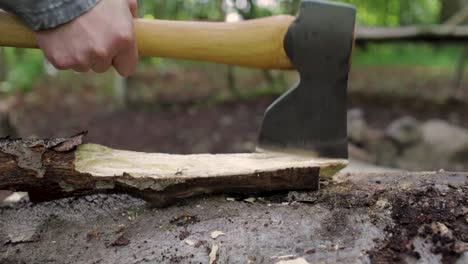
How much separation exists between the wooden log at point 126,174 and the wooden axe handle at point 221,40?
360 millimetres

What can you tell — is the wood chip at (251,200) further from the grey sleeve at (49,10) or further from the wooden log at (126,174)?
the grey sleeve at (49,10)

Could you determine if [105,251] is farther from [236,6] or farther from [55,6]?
[236,6]

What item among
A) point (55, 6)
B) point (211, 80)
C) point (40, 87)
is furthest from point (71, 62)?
point (40, 87)

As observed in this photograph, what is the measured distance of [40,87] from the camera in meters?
6.76

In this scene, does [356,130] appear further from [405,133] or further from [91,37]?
[91,37]

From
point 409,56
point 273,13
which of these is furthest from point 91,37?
point 409,56

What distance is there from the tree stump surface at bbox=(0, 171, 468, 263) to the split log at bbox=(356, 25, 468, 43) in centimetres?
325

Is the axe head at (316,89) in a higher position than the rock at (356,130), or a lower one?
higher

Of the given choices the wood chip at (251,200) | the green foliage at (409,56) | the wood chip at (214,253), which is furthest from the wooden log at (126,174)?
the green foliage at (409,56)

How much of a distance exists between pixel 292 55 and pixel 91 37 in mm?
642

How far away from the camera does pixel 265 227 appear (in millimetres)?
1429

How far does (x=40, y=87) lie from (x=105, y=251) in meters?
5.85

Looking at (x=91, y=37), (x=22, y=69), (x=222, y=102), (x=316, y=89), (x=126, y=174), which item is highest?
(x=91, y=37)

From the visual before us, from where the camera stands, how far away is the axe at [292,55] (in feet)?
5.26
